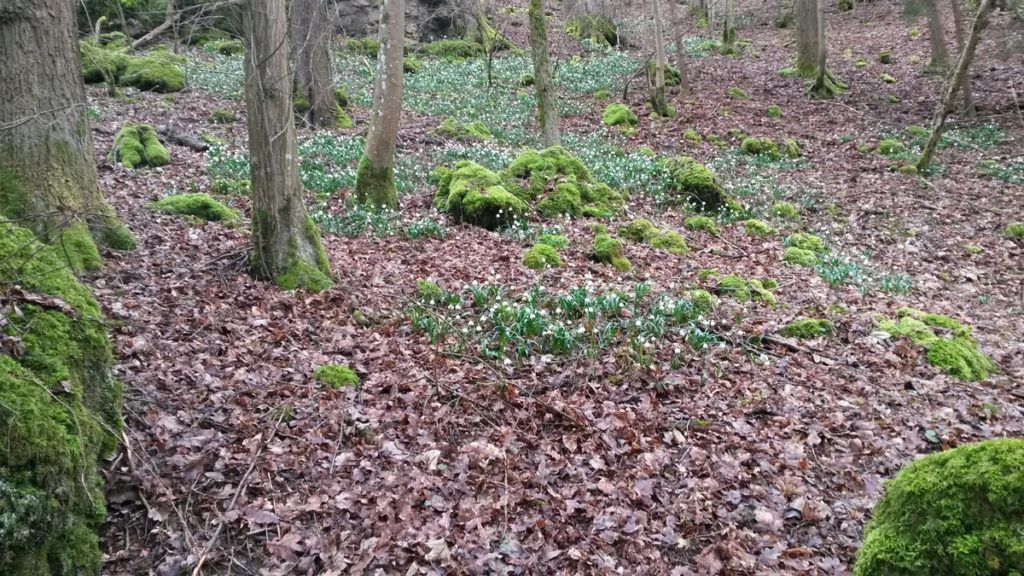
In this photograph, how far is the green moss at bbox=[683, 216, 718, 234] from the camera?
10.9 meters

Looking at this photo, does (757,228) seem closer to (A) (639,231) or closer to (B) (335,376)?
(A) (639,231)

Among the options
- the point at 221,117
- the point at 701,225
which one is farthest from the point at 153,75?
the point at 701,225

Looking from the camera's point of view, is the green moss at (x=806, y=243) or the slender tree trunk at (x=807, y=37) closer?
the green moss at (x=806, y=243)

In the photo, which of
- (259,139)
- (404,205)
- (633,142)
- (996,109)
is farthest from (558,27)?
(259,139)

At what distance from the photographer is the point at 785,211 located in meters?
12.2

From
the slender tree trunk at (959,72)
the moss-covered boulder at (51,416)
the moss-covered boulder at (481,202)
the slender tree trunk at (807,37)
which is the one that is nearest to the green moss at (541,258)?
Result: the moss-covered boulder at (481,202)

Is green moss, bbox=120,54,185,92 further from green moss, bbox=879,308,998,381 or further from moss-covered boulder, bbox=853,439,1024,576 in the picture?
moss-covered boulder, bbox=853,439,1024,576

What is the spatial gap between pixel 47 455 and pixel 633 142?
611 inches

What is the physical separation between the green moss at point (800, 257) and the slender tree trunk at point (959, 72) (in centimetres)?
636

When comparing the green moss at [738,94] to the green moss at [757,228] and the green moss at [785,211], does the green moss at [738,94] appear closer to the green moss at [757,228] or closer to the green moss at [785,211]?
the green moss at [785,211]

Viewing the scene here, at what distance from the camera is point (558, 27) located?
99.7ft

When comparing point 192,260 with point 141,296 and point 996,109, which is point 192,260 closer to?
point 141,296

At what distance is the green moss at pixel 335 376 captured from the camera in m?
5.35

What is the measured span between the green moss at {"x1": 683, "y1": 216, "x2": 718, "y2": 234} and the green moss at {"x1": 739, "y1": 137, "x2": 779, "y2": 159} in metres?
5.97
